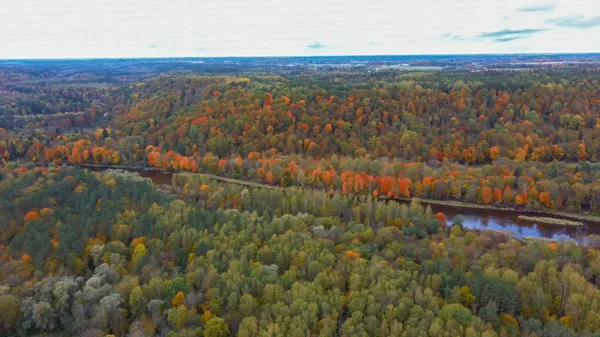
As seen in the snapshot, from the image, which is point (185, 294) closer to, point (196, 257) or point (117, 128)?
point (196, 257)

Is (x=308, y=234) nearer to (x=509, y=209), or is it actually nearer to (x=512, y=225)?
(x=512, y=225)

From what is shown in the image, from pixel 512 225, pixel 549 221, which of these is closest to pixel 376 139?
pixel 512 225

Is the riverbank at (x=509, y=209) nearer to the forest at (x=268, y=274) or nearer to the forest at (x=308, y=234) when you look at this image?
the forest at (x=308, y=234)

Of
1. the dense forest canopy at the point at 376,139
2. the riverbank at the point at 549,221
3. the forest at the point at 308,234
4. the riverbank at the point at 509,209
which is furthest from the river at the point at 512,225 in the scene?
the dense forest canopy at the point at 376,139

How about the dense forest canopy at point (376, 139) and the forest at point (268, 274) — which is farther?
the dense forest canopy at point (376, 139)

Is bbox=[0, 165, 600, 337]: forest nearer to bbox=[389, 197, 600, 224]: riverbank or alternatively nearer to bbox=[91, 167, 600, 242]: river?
bbox=[91, 167, 600, 242]: river

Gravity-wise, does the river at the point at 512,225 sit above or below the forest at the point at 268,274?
below

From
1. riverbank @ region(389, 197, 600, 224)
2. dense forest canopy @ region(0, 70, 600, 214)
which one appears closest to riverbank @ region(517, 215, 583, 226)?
riverbank @ region(389, 197, 600, 224)
